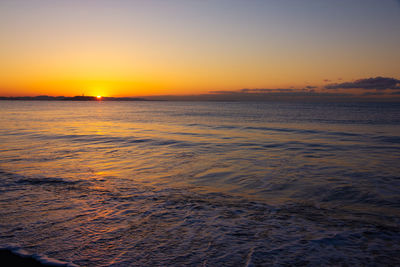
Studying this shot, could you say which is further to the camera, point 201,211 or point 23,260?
point 201,211

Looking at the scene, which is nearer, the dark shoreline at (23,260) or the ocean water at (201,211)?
the dark shoreline at (23,260)

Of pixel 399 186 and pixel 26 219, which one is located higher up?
pixel 26 219

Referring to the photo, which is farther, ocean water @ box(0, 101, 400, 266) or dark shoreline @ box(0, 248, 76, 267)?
ocean water @ box(0, 101, 400, 266)

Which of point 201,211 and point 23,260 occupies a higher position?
point 23,260

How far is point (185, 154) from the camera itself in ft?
46.0

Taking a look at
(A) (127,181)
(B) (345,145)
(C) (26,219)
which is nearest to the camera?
(C) (26,219)

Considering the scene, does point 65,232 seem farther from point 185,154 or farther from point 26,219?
→ point 185,154

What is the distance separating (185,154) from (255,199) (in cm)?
725

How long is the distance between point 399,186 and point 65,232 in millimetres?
9724

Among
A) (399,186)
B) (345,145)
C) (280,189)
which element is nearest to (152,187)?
(280,189)

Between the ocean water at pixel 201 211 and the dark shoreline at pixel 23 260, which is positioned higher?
the dark shoreline at pixel 23 260

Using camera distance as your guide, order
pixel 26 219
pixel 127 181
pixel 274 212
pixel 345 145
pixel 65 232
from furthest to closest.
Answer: pixel 345 145 < pixel 127 181 < pixel 274 212 < pixel 26 219 < pixel 65 232

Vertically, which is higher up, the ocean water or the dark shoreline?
the dark shoreline

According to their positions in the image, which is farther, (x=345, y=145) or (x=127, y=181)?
(x=345, y=145)
